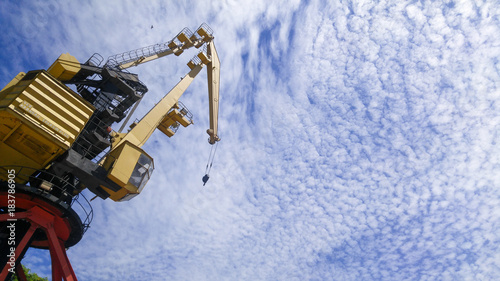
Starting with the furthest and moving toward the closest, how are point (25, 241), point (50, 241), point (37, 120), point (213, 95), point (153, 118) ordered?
point (213, 95) < point (153, 118) < point (50, 241) < point (25, 241) < point (37, 120)

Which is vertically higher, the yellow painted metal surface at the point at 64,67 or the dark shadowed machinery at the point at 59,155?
the yellow painted metal surface at the point at 64,67

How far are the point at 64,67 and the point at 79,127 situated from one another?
11.8 feet

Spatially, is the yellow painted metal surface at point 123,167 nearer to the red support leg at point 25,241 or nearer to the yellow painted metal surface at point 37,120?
the yellow painted metal surface at point 37,120

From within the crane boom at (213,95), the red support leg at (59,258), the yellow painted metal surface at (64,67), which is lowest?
the red support leg at (59,258)

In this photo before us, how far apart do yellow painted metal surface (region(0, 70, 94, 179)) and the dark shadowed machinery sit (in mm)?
32

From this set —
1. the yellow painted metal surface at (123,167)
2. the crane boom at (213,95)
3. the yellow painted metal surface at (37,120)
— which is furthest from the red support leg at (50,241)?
the crane boom at (213,95)

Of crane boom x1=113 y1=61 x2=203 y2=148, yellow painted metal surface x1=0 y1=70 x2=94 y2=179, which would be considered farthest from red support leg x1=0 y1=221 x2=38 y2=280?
crane boom x1=113 y1=61 x2=203 y2=148

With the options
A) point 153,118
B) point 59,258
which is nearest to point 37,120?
point 59,258

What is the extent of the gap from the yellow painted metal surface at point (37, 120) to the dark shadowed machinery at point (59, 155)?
0.03m

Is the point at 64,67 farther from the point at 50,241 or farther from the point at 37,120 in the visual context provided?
the point at 50,241

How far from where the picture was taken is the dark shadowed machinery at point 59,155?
41.3 ft

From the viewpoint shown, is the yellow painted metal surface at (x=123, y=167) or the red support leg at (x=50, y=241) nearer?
the red support leg at (x=50, y=241)

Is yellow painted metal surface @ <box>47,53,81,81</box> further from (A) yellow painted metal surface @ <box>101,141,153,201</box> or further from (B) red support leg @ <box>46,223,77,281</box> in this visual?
(B) red support leg @ <box>46,223,77,281</box>

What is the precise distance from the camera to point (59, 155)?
538 inches
